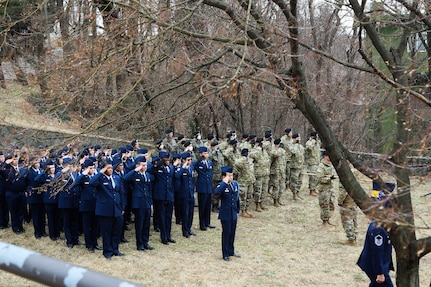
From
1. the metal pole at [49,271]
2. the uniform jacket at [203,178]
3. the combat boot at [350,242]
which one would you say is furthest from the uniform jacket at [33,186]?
the metal pole at [49,271]

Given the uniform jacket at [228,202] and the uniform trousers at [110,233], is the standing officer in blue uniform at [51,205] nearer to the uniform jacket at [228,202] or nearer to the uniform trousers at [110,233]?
the uniform trousers at [110,233]

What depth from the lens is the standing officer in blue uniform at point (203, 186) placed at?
12.3 m

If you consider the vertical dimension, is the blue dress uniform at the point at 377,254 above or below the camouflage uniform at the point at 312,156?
below

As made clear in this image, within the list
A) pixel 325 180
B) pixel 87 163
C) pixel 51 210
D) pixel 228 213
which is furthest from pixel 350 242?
pixel 51 210

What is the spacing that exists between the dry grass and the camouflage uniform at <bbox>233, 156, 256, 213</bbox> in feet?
2.50

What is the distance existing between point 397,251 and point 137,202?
6.13 metres

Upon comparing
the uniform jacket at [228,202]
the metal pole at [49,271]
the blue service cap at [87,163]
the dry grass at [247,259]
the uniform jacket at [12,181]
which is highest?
the metal pole at [49,271]

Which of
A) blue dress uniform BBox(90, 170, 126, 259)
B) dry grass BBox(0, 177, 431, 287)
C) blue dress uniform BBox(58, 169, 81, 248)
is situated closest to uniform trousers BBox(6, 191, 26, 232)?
dry grass BBox(0, 177, 431, 287)

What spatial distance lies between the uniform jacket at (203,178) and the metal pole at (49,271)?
11113 mm

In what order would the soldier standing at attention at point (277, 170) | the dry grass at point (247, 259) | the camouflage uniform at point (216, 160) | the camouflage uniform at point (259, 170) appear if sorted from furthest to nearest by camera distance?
the soldier standing at attention at point (277, 170) < the camouflage uniform at point (259, 170) < the camouflage uniform at point (216, 160) < the dry grass at point (247, 259)

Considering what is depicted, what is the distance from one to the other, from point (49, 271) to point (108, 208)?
8949 mm

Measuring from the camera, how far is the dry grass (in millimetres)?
8914

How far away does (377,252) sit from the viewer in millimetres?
7078

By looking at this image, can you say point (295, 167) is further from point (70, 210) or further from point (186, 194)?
point (70, 210)
